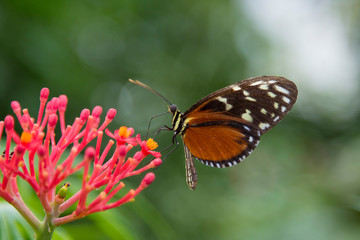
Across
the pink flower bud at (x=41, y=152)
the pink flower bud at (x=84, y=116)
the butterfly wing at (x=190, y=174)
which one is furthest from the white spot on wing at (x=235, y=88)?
the pink flower bud at (x=41, y=152)

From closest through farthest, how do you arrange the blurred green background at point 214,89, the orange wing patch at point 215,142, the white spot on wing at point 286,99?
the white spot on wing at point 286,99, the orange wing patch at point 215,142, the blurred green background at point 214,89

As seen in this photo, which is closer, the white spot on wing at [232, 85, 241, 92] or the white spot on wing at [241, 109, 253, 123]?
the white spot on wing at [232, 85, 241, 92]

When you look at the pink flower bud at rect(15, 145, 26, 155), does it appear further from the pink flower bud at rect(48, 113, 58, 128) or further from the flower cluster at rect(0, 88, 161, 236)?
the pink flower bud at rect(48, 113, 58, 128)

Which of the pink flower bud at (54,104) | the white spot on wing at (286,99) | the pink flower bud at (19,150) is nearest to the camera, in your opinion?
the pink flower bud at (19,150)

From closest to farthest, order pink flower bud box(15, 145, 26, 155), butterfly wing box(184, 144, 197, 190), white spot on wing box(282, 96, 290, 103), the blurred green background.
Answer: pink flower bud box(15, 145, 26, 155), butterfly wing box(184, 144, 197, 190), white spot on wing box(282, 96, 290, 103), the blurred green background

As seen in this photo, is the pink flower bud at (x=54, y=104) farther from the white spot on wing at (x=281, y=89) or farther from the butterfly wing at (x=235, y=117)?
the white spot on wing at (x=281, y=89)

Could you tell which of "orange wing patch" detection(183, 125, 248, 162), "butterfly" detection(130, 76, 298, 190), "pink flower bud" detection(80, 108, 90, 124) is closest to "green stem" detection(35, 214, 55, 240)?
"pink flower bud" detection(80, 108, 90, 124)

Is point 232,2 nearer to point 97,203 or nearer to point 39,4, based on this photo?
point 39,4

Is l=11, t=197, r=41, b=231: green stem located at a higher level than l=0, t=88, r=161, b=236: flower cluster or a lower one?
lower
